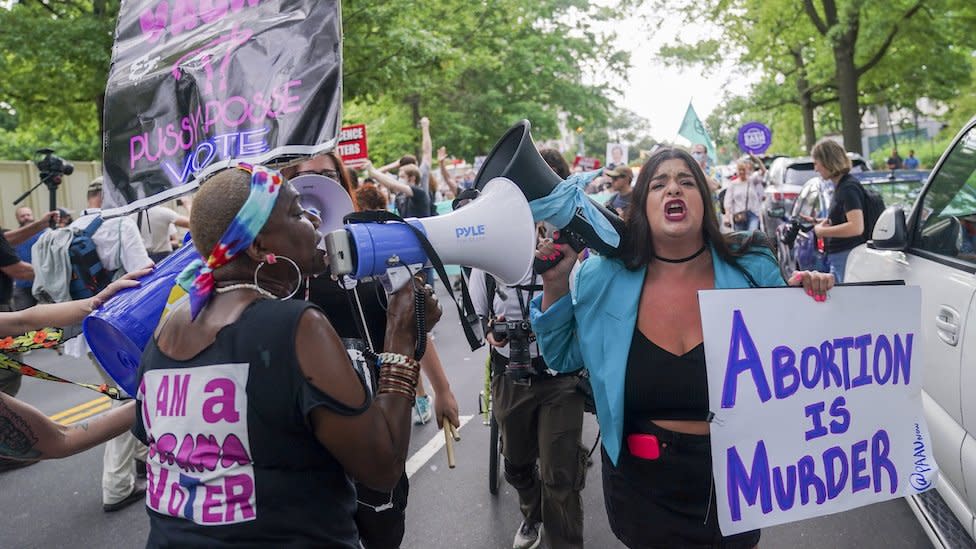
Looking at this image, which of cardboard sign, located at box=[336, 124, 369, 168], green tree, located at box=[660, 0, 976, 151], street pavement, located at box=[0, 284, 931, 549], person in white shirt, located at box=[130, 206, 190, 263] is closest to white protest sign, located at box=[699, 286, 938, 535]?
street pavement, located at box=[0, 284, 931, 549]

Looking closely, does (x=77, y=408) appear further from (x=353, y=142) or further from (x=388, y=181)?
(x=353, y=142)

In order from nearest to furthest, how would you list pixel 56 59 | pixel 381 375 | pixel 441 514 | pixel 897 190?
pixel 381 375 < pixel 441 514 < pixel 897 190 < pixel 56 59

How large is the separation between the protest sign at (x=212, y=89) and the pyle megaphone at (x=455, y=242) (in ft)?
1.52

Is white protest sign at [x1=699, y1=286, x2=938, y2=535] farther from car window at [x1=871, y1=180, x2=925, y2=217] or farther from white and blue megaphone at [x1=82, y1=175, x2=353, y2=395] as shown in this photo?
car window at [x1=871, y1=180, x2=925, y2=217]

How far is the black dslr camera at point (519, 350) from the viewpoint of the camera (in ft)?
11.4

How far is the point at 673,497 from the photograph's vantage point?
2.28 meters

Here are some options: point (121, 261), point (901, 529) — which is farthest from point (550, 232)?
point (121, 261)

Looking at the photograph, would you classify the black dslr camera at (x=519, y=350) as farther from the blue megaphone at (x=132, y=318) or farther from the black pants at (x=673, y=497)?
the blue megaphone at (x=132, y=318)

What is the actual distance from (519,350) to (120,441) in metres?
2.60

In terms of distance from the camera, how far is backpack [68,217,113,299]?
16.8ft

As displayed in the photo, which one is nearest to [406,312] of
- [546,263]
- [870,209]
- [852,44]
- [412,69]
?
[546,263]

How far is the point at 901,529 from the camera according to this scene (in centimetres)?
368

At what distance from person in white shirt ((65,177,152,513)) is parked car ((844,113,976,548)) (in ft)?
13.0

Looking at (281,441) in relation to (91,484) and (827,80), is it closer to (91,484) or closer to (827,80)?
(91,484)
